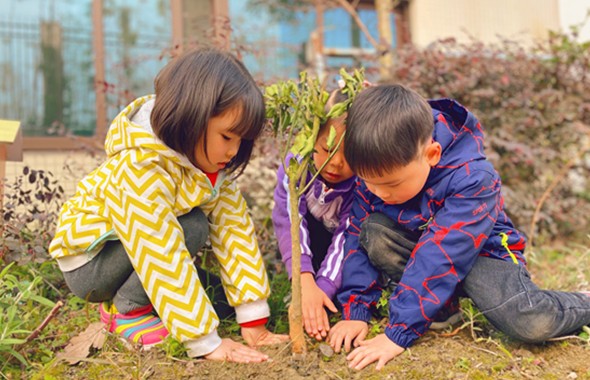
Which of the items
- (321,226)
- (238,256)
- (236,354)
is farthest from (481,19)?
(236,354)

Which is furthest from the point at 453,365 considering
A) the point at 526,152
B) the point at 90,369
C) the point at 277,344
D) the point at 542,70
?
the point at 542,70

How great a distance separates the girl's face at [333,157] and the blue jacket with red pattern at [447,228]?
0.22 metres

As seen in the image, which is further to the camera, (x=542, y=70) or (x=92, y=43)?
(x=92, y=43)

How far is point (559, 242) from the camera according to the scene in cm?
412

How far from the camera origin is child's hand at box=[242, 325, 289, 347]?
1948mm

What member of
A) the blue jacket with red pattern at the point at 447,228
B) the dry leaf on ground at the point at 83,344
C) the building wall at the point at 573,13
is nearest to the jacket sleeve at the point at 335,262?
the blue jacket with red pattern at the point at 447,228

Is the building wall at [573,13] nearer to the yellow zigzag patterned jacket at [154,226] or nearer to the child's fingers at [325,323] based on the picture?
the child's fingers at [325,323]

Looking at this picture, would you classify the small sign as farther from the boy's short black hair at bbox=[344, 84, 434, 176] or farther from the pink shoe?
the boy's short black hair at bbox=[344, 84, 434, 176]

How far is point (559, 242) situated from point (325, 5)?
3248 millimetres

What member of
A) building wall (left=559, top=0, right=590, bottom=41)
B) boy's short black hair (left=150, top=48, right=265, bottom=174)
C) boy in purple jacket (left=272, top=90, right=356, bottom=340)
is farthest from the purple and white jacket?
building wall (left=559, top=0, right=590, bottom=41)

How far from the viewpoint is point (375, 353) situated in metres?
1.76

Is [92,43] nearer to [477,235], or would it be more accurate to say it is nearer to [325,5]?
[325,5]

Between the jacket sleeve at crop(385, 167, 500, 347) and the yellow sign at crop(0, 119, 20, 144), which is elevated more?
the yellow sign at crop(0, 119, 20, 144)

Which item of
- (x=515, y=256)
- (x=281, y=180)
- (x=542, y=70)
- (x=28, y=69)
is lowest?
(x=515, y=256)
